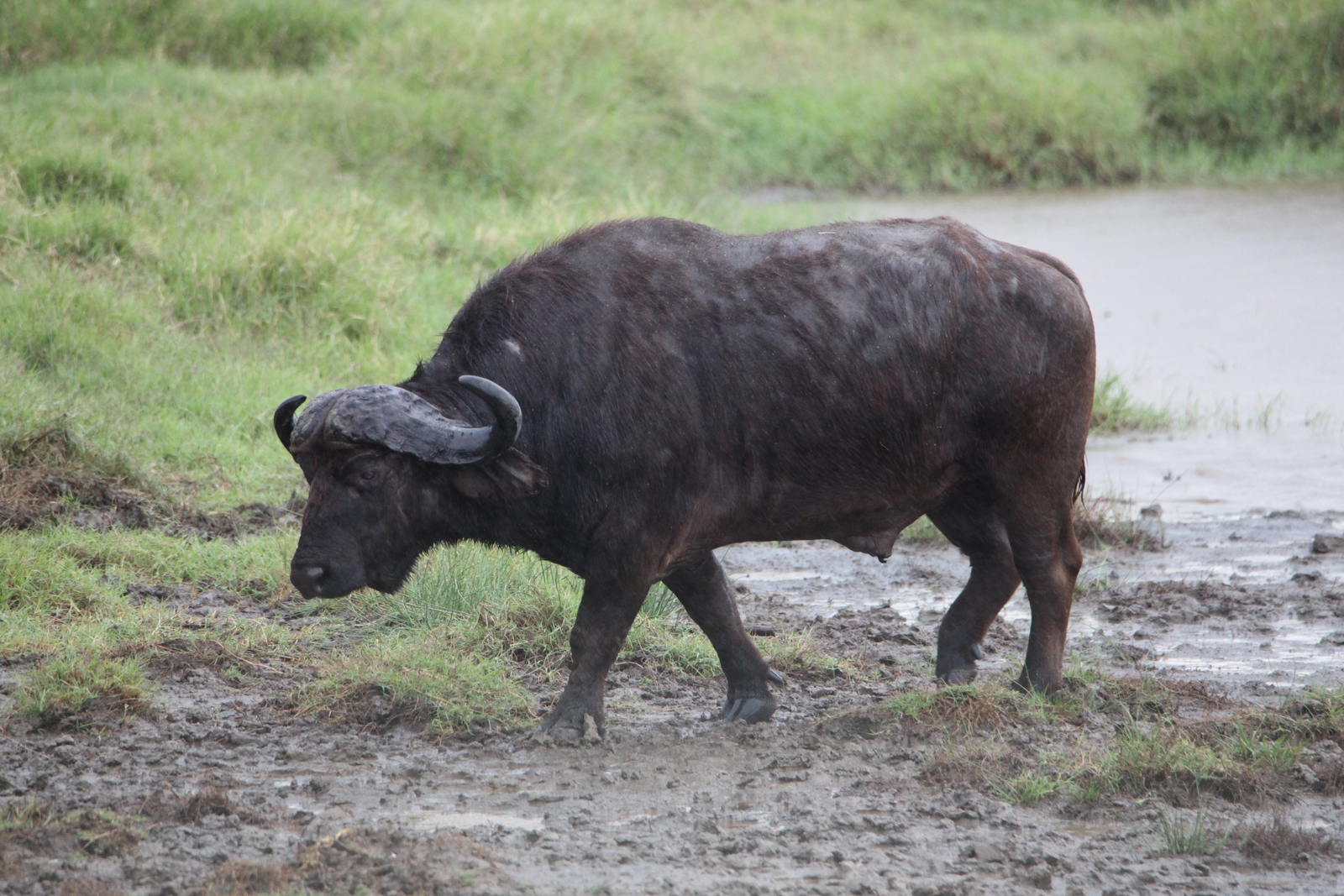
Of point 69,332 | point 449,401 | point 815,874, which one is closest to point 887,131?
point 69,332

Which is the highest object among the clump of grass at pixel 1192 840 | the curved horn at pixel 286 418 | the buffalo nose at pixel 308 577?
the curved horn at pixel 286 418

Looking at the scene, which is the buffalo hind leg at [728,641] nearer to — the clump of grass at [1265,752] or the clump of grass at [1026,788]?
the clump of grass at [1026,788]

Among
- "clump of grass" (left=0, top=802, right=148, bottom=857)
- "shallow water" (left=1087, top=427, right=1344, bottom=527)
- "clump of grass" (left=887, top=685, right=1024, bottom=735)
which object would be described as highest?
"clump of grass" (left=887, top=685, right=1024, bottom=735)

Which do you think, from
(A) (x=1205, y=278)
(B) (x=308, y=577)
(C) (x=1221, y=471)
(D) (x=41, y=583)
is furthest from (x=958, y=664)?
(A) (x=1205, y=278)

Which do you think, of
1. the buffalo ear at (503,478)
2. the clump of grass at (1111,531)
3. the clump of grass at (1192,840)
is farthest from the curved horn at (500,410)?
the clump of grass at (1111,531)

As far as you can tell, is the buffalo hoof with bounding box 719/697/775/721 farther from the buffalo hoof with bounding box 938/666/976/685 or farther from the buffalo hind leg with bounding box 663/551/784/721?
the buffalo hoof with bounding box 938/666/976/685

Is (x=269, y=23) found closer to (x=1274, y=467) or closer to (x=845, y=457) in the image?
(x=1274, y=467)

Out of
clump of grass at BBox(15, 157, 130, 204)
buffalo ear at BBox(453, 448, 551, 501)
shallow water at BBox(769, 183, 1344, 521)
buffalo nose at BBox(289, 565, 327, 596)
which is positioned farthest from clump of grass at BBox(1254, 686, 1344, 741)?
clump of grass at BBox(15, 157, 130, 204)

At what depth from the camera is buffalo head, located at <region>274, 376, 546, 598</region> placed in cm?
454

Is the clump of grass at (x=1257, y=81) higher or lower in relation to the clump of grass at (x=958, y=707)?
higher

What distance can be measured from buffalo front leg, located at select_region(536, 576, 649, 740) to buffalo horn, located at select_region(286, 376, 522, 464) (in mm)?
606

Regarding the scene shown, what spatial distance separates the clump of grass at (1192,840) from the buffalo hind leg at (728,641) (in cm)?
152

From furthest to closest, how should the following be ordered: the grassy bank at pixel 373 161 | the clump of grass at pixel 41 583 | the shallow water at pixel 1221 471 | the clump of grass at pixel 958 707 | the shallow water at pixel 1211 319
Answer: the shallow water at pixel 1211 319 < the shallow water at pixel 1221 471 < the grassy bank at pixel 373 161 < the clump of grass at pixel 41 583 < the clump of grass at pixel 958 707

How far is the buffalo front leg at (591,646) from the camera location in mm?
4750
